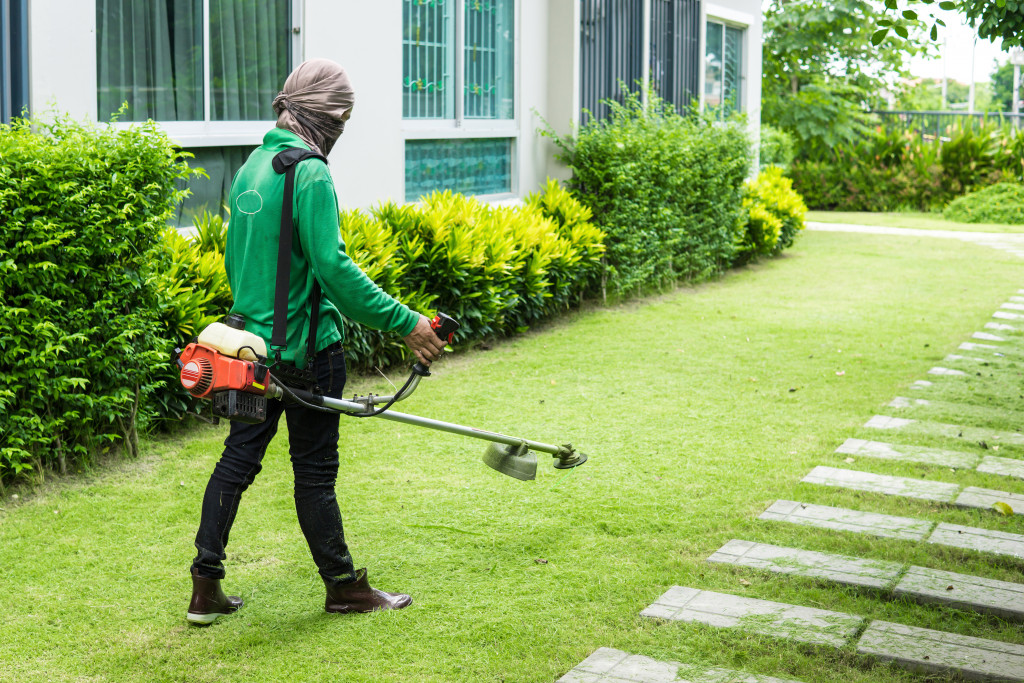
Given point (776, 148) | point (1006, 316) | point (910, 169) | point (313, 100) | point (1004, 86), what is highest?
point (1004, 86)

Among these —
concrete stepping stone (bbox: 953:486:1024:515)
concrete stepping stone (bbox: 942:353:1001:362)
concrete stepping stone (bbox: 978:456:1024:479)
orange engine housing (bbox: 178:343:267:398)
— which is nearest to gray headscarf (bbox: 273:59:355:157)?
orange engine housing (bbox: 178:343:267:398)

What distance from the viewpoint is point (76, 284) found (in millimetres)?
5184

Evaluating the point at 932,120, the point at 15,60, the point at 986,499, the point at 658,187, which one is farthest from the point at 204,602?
the point at 932,120

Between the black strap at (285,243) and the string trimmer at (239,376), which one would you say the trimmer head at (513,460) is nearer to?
the string trimmer at (239,376)

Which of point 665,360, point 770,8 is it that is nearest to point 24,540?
point 665,360

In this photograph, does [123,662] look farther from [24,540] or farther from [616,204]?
[616,204]

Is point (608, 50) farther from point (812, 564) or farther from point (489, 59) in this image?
point (812, 564)

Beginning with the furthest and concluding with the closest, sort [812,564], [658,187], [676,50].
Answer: [676,50], [658,187], [812,564]

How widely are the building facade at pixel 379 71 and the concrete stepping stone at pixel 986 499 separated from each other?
193 inches

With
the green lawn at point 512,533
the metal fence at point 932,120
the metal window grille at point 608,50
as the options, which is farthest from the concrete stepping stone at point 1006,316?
the metal fence at point 932,120

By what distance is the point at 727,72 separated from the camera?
16891mm

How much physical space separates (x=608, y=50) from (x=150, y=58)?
20.4 ft

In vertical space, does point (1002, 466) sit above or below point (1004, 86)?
below

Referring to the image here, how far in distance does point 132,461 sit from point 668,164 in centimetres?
735
